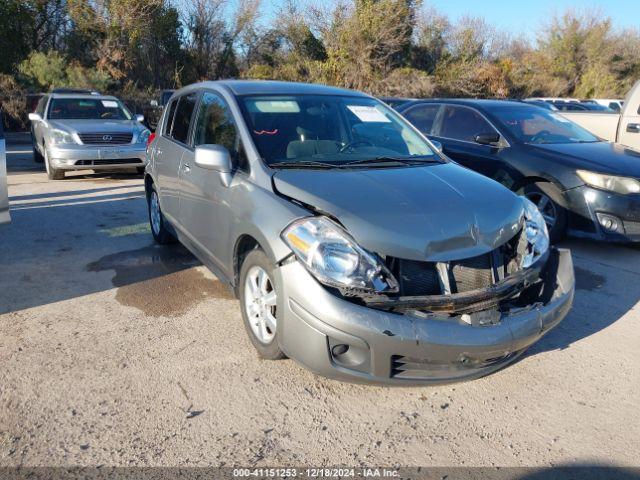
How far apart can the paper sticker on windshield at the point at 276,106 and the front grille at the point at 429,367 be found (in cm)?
221

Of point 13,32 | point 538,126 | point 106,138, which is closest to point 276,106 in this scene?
point 538,126

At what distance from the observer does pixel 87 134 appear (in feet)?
32.7

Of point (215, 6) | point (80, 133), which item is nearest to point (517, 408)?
point (80, 133)

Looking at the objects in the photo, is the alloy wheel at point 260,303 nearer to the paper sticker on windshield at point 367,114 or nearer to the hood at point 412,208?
the hood at point 412,208

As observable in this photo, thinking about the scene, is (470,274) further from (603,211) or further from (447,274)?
(603,211)

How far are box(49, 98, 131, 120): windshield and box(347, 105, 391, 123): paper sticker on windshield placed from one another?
789 cm

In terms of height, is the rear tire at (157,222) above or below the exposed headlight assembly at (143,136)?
below

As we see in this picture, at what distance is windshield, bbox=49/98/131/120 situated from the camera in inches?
426

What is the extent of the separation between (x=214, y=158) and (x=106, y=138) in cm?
725

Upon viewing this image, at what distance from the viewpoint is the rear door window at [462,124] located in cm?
709

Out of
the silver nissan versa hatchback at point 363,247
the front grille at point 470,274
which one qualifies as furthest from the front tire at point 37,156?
the front grille at point 470,274

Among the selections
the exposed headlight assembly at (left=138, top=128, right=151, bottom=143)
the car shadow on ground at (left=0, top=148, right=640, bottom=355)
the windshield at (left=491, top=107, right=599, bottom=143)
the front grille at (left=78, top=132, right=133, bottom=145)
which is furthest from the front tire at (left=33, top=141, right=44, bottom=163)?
the windshield at (left=491, top=107, right=599, bottom=143)

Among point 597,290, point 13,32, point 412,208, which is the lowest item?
point 597,290

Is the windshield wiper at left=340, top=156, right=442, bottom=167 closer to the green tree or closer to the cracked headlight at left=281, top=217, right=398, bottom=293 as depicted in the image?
the cracked headlight at left=281, top=217, right=398, bottom=293
